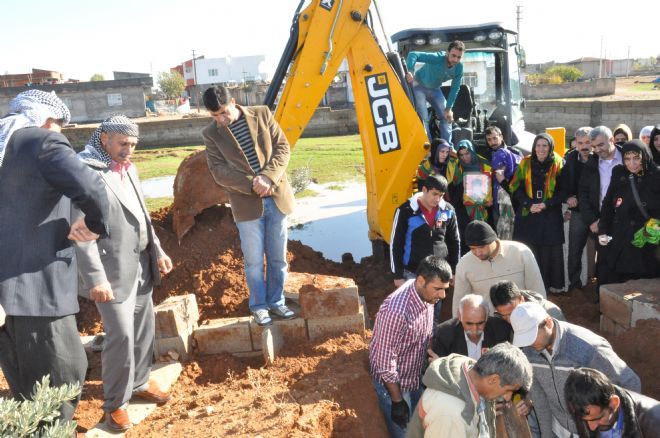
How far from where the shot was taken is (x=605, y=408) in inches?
99.4

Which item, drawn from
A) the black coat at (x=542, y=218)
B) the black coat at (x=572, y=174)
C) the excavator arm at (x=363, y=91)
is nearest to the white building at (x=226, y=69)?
the excavator arm at (x=363, y=91)

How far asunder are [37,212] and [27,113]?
0.50 metres

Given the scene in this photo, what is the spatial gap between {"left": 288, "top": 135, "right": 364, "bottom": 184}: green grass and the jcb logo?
22.8ft

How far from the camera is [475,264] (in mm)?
4035

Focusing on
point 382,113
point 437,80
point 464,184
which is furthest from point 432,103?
point 464,184

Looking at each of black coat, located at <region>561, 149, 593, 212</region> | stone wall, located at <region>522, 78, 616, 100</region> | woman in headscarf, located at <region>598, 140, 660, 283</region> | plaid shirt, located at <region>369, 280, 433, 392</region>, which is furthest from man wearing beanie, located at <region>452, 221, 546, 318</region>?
stone wall, located at <region>522, 78, 616, 100</region>

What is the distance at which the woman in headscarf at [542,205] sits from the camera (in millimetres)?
5211

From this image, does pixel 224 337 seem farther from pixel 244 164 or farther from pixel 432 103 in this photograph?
pixel 432 103

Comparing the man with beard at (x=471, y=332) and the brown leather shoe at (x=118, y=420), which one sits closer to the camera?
the brown leather shoe at (x=118, y=420)

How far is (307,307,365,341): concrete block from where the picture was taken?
450 centimetres

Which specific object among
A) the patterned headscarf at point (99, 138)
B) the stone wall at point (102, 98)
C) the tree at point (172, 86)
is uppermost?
the tree at point (172, 86)

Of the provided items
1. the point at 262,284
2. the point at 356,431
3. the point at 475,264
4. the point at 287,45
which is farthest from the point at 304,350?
the point at 287,45

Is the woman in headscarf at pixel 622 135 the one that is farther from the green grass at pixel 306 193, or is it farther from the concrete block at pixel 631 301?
the green grass at pixel 306 193

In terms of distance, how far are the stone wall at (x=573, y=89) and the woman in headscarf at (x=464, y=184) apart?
29588 mm
